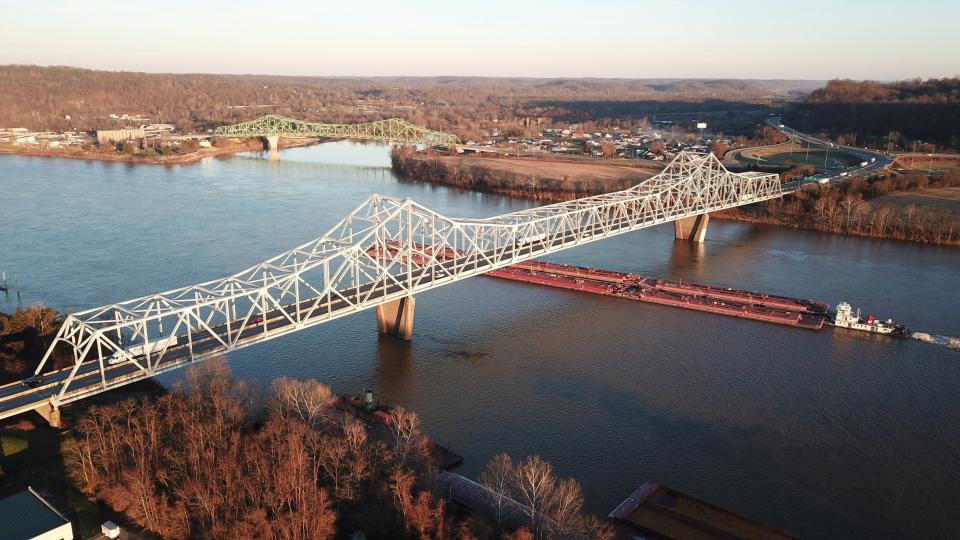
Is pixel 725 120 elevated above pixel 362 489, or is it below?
above

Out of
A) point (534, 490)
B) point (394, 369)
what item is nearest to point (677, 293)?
point (394, 369)

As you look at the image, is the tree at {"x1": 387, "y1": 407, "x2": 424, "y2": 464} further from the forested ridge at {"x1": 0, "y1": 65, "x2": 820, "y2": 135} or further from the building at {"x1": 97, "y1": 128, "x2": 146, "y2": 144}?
the forested ridge at {"x1": 0, "y1": 65, "x2": 820, "y2": 135}

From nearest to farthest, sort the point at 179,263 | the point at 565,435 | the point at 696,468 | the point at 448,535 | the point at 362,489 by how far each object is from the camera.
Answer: the point at 448,535 < the point at 362,489 < the point at 696,468 < the point at 565,435 < the point at 179,263

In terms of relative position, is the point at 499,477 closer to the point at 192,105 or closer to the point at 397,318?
the point at 397,318

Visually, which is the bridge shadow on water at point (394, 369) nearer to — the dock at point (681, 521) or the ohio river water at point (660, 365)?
the ohio river water at point (660, 365)

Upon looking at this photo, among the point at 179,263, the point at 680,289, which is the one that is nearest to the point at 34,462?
the point at 179,263

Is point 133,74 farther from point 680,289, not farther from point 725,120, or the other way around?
point 680,289
